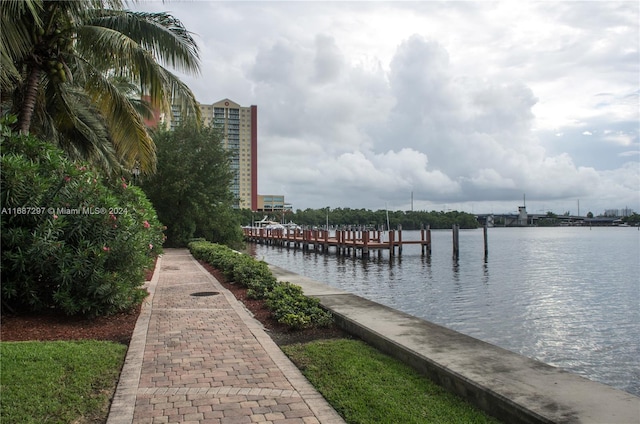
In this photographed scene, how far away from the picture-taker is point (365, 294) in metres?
17.8

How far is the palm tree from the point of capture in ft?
31.2

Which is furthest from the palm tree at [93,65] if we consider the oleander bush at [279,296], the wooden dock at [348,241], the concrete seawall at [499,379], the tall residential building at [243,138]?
the tall residential building at [243,138]

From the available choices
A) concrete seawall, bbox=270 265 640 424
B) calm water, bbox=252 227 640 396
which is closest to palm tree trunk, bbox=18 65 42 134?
concrete seawall, bbox=270 265 640 424

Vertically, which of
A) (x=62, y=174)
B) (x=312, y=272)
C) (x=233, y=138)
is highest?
(x=233, y=138)

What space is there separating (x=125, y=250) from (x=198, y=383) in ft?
12.0

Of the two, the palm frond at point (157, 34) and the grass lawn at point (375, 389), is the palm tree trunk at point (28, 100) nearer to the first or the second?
the palm frond at point (157, 34)

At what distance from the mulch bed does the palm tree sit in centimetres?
382

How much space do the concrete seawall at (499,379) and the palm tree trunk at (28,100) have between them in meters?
7.29

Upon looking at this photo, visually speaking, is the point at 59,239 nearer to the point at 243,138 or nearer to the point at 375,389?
the point at 375,389

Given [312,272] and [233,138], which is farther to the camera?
[233,138]

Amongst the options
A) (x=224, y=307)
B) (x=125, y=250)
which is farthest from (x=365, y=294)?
(x=125, y=250)

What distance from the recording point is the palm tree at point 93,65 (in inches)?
375

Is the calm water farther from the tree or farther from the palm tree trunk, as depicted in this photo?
the palm tree trunk

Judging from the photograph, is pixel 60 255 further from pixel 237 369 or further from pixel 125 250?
pixel 237 369
